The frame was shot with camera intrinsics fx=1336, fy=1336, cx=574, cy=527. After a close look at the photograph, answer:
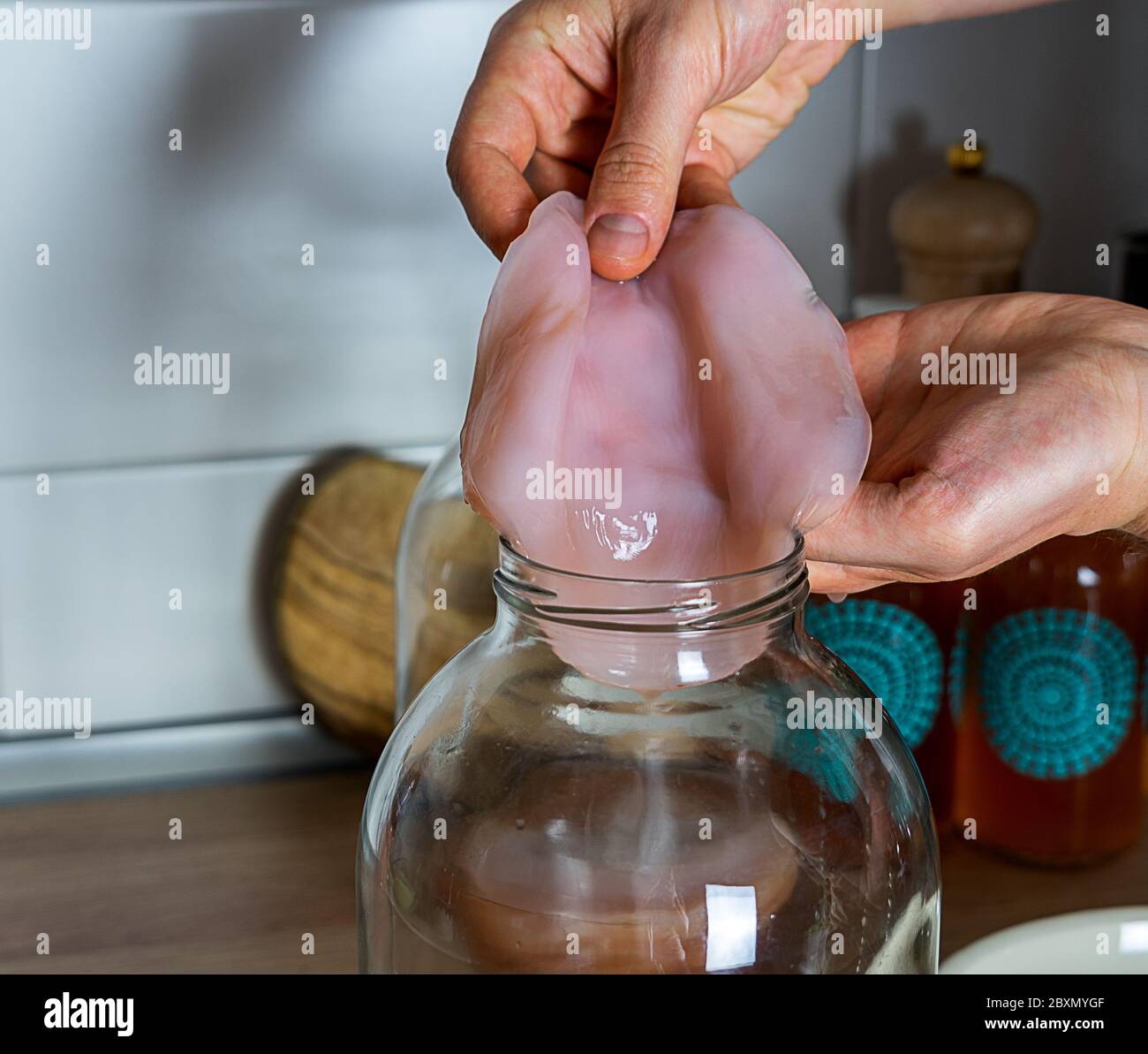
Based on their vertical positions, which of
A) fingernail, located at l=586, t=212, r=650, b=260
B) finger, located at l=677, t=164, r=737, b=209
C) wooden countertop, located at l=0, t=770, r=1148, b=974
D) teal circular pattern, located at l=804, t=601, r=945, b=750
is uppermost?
Result: finger, located at l=677, t=164, r=737, b=209

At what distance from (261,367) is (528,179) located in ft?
0.90

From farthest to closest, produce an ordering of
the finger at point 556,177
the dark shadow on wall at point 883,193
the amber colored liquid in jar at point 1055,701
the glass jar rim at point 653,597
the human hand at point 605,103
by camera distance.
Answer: the dark shadow on wall at point 883,193
the amber colored liquid in jar at point 1055,701
the finger at point 556,177
the human hand at point 605,103
the glass jar rim at point 653,597

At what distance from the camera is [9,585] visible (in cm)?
79

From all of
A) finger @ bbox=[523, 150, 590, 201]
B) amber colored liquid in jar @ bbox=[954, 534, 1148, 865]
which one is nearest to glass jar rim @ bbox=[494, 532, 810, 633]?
finger @ bbox=[523, 150, 590, 201]

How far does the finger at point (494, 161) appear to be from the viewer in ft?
1.58

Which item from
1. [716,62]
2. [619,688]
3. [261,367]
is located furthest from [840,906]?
[261,367]

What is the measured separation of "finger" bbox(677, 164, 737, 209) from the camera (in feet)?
1.68

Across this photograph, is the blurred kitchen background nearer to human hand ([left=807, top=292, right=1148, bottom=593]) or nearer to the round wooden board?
the round wooden board

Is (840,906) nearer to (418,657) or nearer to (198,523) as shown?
(418,657)

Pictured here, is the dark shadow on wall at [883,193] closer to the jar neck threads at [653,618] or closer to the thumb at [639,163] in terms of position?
the thumb at [639,163]

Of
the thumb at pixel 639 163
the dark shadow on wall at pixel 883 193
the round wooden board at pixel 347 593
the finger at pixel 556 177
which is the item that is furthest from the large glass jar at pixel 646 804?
the dark shadow on wall at pixel 883 193

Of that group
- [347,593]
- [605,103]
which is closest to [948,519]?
[605,103]

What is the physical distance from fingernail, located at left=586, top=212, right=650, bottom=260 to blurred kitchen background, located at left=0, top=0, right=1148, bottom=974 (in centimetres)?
41

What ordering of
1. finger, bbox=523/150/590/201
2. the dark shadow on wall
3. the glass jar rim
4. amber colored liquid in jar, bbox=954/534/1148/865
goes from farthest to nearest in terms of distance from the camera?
the dark shadow on wall < amber colored liquid in jar, bbox=954/534/1148/865 < finger, bbox=523/150/590/201 < the glass jar rim
